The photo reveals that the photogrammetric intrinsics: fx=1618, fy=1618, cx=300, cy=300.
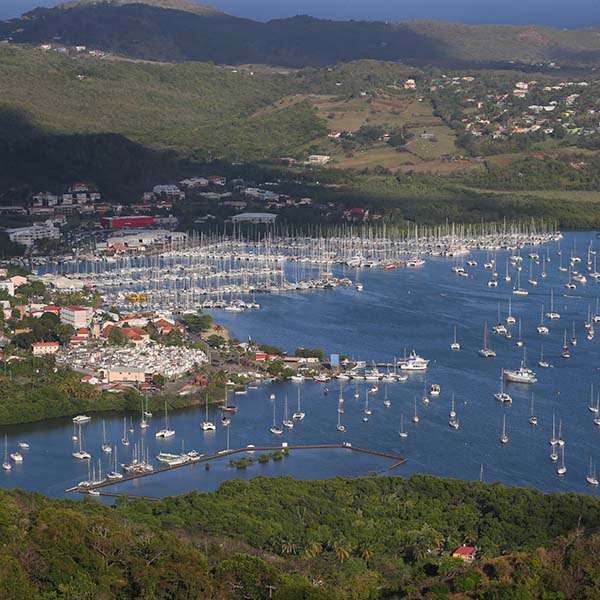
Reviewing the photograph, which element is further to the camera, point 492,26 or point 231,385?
point 492,26

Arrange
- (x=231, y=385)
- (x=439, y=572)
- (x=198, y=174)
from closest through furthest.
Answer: (x=439, y=572) → (x=231, y=385) → (x=198, y=174)

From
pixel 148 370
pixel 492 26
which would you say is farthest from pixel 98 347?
pixel 492 26

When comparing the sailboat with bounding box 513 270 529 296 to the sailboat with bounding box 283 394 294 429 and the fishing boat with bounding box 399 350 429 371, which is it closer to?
the fishing boat with bounding box 399 350 429 371

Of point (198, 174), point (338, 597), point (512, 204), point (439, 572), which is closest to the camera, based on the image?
point (338, 597)

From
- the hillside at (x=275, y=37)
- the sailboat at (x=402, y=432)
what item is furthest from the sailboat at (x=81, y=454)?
the hillside at (x=275, y=37)

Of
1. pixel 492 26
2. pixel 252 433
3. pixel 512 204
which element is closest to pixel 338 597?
pixel 252 433

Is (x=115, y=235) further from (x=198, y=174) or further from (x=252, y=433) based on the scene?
(x=252, y=433)

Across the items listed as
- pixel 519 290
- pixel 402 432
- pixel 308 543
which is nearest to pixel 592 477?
pixel 402 432

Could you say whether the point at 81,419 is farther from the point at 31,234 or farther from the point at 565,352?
the point at 31,234
